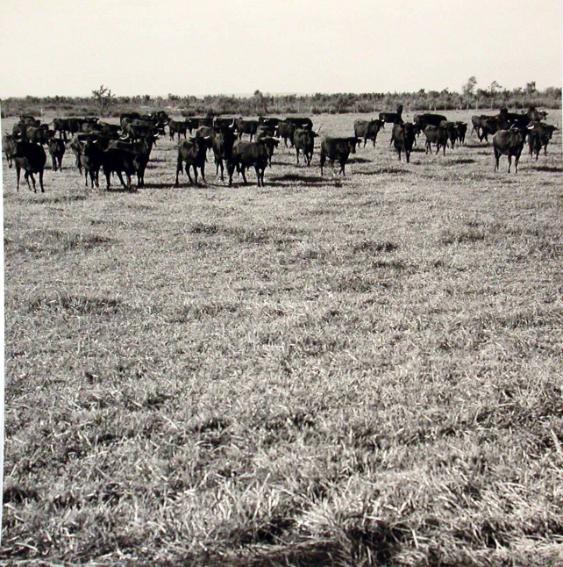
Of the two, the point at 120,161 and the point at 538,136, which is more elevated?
the point at 538,136

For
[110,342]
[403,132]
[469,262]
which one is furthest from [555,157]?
[110,342]

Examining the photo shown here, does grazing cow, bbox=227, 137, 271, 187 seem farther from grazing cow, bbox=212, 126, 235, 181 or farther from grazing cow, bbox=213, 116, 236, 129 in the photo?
grazing cow, bbox=213, 116, 236, 129

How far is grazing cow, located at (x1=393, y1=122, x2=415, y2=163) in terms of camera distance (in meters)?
12.2

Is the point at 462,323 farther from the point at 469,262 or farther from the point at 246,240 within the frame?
the point at 246,240

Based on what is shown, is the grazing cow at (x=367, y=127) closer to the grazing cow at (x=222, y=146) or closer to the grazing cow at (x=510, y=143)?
the grazing cow at (x=222, y=146)

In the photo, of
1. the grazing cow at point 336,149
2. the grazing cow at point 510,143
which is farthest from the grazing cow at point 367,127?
the grazing cow at point 510,143

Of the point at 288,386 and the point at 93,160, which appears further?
the point at 93,160

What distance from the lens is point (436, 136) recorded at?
44.4 ft

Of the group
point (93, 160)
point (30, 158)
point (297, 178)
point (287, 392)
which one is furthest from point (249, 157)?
point (287, 392)

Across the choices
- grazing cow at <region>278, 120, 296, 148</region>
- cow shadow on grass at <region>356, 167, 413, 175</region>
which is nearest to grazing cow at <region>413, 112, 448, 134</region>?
grazing cow at <region>278, 120, 296, 148</region>

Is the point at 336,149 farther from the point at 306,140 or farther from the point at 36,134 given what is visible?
the point at 36,134

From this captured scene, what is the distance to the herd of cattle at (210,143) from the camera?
825 cm

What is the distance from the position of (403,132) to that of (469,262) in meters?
8.72

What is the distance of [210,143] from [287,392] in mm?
9308
